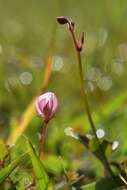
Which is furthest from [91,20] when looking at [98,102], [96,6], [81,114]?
[81,114]

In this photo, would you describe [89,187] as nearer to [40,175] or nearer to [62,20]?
[40,175]

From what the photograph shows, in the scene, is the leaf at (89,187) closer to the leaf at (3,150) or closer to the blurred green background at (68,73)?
the leaf at (3,150)

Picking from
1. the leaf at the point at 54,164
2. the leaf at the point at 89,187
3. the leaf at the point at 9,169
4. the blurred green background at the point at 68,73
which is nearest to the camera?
the leaf at the point at 9,169

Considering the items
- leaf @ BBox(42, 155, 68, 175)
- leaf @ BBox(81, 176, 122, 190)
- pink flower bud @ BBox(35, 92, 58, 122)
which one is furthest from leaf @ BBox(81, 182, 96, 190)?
leaf @ BBox(42, 155, 68, 175)

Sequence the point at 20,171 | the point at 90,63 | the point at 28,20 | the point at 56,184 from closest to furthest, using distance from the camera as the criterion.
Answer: the point at 20,171 → the point at 56,184 → the point at 90,63 → the point at 28,20

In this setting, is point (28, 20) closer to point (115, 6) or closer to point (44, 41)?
point (44, 41)

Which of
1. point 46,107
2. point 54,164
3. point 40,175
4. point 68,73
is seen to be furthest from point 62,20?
point 68,73

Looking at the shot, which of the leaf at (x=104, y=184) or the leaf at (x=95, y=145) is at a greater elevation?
the leaf at (x=95, y=145)

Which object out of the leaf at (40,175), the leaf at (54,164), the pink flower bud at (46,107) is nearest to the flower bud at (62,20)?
the pink flower bud at (46,107)

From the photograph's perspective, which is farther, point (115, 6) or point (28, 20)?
point (28, 20)

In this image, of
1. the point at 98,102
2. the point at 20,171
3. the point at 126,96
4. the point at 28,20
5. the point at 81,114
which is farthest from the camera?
the point at 28,20
